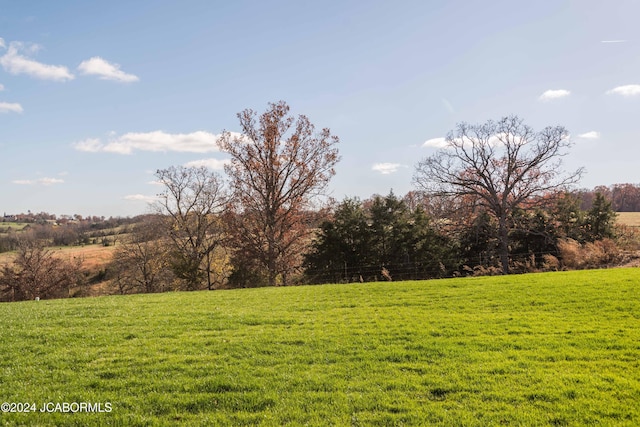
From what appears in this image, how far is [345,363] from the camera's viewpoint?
22.3 feet

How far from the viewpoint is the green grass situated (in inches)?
196

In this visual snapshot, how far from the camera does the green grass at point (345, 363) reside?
16.4ft

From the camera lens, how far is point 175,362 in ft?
23.1

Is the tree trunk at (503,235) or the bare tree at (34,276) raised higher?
the tree trunk at (503,235)

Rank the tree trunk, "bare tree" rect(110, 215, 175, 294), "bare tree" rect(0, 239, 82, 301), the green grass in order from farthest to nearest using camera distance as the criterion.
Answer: "bare tree" rect(110, 215, 175, 294) → "bare tree" rect(0, 239, 82, 301) → the tree trunk → the green grass

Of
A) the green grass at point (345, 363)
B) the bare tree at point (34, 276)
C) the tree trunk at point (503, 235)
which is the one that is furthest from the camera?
the bare tree at point (34, 276)

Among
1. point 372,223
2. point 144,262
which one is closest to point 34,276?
point 144,262

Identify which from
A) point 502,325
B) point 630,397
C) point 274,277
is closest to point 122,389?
point 630,397

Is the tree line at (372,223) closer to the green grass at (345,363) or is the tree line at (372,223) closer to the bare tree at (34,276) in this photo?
the bare tree at (34,276)

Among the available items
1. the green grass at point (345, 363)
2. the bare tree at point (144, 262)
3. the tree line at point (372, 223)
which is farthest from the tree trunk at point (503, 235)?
the bare tree at point (144, 262)

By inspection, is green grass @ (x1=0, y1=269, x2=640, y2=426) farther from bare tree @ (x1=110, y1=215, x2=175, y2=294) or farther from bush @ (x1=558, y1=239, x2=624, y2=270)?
bare tree @ (x1=110, y1=215, x2=175, y2=294)

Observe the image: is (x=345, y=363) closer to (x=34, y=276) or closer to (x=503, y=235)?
(x=503, y=235)

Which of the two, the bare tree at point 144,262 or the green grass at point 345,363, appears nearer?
the green grass at point 345,363

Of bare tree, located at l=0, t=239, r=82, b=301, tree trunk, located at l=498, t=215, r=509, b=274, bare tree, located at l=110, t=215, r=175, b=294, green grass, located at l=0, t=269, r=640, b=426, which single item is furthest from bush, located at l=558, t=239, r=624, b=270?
bare tree, located at l=0, t=239, r=82, b=301
